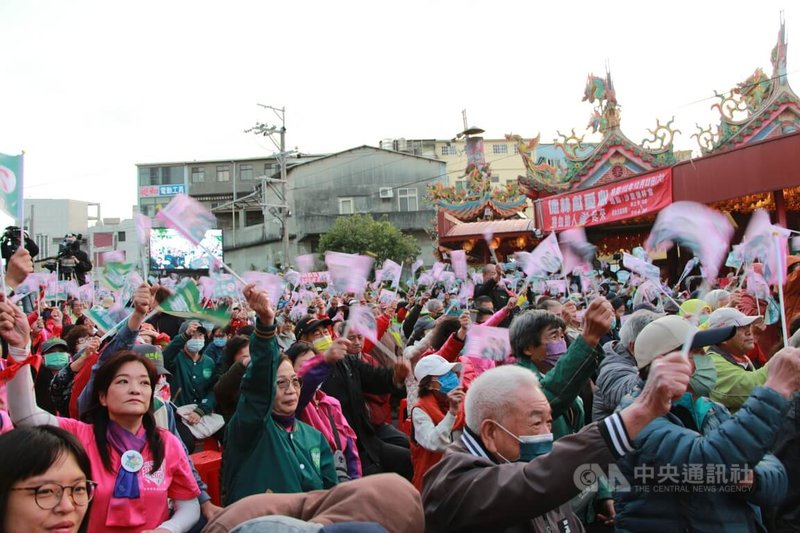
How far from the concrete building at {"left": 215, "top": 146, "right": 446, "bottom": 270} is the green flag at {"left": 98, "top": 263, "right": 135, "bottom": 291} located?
35655mm

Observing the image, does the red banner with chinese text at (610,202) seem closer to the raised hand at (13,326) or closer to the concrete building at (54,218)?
the raised hand at (13,326)

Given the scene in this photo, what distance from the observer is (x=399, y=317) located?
1180 centimetres

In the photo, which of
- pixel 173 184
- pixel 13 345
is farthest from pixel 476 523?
pixel 173 184

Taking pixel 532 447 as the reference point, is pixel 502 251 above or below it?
above

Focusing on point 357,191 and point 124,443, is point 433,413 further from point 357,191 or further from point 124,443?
point 357,191

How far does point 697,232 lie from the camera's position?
4.15m

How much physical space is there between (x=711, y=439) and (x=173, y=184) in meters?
52.1

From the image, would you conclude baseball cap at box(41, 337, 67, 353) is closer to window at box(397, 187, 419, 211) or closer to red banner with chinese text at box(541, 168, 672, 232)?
red banner with chinese text at box(541, 168, 672, 232)

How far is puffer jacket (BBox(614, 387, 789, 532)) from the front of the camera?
2334 millimetres

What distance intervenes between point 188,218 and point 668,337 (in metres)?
2.56

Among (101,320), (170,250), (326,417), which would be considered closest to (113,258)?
(101,320)

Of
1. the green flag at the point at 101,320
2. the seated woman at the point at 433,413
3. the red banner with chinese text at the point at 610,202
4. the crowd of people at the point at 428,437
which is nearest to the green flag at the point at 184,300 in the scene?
the crowd of people at the point at 428,437

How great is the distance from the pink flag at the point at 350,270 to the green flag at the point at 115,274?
2567 millimetres

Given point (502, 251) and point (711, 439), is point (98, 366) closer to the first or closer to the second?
point (711, 439)
